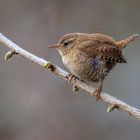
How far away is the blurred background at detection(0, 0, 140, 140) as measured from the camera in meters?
7.96

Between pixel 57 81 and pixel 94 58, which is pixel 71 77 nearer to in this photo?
pixel 94 58

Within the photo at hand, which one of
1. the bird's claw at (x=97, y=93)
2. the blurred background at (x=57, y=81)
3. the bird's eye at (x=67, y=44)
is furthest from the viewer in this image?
the blurred background at (x=57, y=81)

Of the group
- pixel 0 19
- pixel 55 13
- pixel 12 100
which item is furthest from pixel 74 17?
pixel 12 100

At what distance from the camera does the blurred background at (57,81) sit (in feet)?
26.1

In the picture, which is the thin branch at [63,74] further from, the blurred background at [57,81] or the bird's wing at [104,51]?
the blurred background at [57,81]

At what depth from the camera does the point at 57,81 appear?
845 cm

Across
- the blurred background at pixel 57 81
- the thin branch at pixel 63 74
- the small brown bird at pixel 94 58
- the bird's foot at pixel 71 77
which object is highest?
the blurred background at pixel 57 81

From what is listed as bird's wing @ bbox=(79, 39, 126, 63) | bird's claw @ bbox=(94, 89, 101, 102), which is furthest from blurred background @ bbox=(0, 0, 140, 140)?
bird's claw @ bbox=(94, 89, 101, 102)

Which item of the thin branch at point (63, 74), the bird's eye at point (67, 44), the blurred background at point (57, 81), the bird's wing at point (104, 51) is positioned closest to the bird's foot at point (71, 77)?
the thin branch at point (63, 74)

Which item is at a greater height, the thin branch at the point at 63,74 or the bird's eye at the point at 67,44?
the bird's eye at the point at 67,44

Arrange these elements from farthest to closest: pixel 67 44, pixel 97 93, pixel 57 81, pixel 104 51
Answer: pixel 57 81
pixel 67 44
pixel 104 51
pixel 97 93

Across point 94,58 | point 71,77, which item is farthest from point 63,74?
point 94,58

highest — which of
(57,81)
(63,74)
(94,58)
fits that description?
(57,81)

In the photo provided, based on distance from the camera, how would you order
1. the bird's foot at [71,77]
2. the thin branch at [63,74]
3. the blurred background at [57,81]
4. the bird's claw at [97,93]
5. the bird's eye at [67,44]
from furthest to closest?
the blurred background at [57,81] → the bird's eye at [67,44] → the bird's foot at [71,77] → the bird's claw at [97,93] → the thin branch at [63,74]
